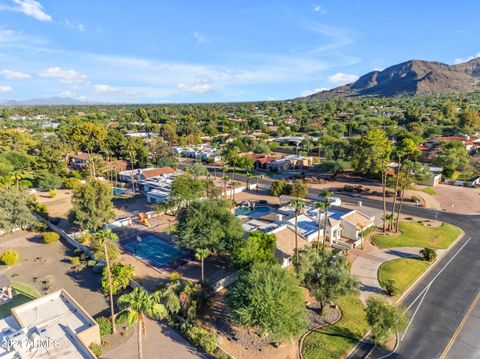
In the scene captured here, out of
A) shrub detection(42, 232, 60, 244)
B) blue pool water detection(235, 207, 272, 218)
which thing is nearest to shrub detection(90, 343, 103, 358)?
shrub detection(42, 232, 60, 244)

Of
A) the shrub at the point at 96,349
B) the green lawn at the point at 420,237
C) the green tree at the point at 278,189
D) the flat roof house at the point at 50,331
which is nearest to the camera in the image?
the flat roof house at the point at 50,331

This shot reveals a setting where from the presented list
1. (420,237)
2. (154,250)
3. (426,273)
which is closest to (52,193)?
(154,250)

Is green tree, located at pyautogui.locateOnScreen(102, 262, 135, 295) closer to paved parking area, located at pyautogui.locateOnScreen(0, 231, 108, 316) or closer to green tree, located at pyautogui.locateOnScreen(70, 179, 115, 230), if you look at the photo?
paved parking area, located at pyautogui.locateOnScreen(0, 231, 108, 316)

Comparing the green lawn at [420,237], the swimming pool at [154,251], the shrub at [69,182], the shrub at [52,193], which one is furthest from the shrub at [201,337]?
the shrub at [69,182]

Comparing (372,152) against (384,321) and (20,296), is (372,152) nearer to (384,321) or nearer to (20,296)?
(384,321)

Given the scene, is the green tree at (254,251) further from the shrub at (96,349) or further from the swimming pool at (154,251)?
the shrub at (96,349)

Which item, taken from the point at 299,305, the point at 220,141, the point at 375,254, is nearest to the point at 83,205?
the point at 299,305
